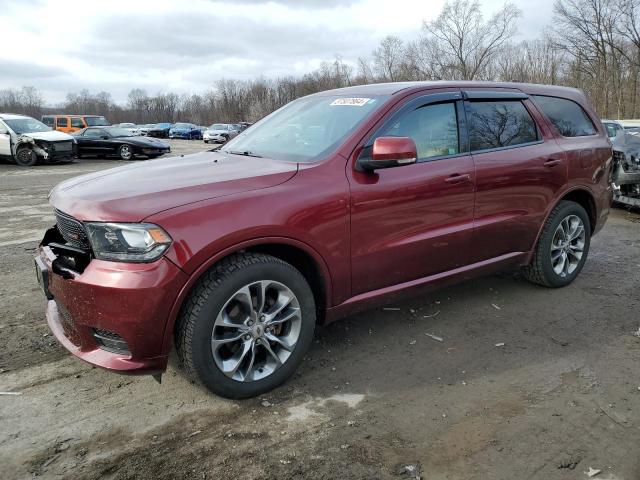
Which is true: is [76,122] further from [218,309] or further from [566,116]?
[218,309]

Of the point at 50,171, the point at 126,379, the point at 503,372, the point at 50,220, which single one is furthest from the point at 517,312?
the point at 50,171

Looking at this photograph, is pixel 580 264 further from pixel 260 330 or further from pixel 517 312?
pixel 260 330

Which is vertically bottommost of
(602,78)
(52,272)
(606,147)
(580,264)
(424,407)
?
(424,407)

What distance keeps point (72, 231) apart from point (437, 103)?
8.49 feet

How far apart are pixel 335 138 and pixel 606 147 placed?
3047 millimetres

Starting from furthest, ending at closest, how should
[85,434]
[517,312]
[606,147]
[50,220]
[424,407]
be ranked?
1. [50,220]
2. [606,147]
3. [517,312]
4. [424,407]
5. [85,434]

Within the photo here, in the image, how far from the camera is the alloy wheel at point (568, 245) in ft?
15.3

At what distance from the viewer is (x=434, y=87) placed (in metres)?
3.80

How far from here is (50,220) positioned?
7.98 m

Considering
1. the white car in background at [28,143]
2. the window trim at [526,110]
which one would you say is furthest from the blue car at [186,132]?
the window trim at [526,110]

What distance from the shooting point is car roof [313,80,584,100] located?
3711mm

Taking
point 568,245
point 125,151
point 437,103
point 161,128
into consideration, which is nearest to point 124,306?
point 437,103

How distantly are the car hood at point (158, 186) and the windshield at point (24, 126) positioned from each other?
1625 cm

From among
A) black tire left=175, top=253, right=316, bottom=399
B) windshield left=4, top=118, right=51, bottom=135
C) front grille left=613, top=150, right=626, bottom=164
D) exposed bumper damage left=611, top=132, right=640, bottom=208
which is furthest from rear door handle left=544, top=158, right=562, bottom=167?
windshield left=4, top=118, right=51, bottom=135
